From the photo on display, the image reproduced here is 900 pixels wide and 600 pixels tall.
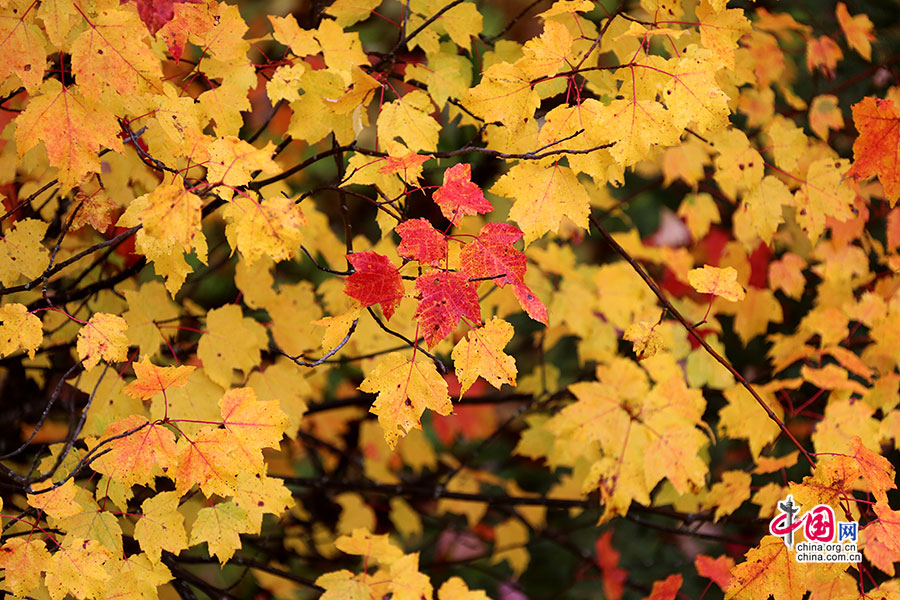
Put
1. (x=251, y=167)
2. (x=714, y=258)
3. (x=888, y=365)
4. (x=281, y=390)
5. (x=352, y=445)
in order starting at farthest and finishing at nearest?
(x=714, y=258) → (x=352, y=445) → (x=888, y=365) → (x=281, y=390) → (x=251, y=167)

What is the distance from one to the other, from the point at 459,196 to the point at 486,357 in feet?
1.06

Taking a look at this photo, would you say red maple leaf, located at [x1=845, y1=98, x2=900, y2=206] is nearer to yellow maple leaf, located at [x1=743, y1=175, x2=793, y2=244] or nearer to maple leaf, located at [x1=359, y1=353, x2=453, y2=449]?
yellow maple leaf, located at [x1=743, y1=175, x2=793, y2=244]

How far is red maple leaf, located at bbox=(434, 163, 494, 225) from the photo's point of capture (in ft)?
4.74

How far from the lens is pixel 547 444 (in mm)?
2705

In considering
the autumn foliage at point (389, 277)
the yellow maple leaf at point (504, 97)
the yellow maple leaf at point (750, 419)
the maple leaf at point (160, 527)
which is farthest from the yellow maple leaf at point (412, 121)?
the yellow maple leaf at point (750, 419)

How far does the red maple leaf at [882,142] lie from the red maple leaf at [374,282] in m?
1.18

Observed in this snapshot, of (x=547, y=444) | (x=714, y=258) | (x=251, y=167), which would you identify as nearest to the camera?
(x=251, y=167)

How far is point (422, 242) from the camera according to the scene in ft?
4.67

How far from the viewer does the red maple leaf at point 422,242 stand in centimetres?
141

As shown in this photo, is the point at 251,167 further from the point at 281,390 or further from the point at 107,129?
the point at 281,390

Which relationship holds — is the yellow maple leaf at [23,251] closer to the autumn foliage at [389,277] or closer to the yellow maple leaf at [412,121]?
the autumn foliage at [389,277]

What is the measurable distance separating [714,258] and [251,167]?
2916mm

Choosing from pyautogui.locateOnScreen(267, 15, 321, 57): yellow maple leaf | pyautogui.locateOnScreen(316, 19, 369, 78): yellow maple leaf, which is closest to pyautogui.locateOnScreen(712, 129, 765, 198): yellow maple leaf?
pyautogui.locateOnScreen(316, 19, 369, 78): yellow maple leaf

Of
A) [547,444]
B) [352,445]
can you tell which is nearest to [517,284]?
[547,444]
